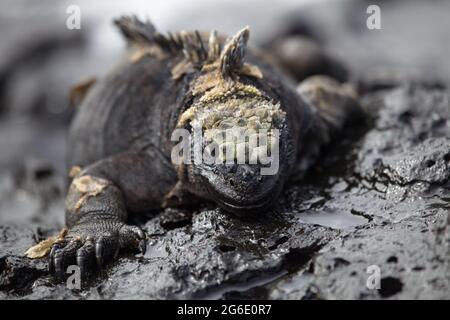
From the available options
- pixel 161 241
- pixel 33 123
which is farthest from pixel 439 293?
pixel 33 123

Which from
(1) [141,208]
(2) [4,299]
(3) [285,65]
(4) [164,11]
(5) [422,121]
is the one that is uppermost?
(4) [164,11]

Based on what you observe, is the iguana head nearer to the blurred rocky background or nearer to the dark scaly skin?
the dark scaly skin

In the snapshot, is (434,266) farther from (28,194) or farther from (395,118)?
(28,194)

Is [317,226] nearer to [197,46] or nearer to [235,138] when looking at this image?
[235,138]

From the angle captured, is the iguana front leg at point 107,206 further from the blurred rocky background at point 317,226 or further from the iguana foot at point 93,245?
the blurred rocky background at point 317,226

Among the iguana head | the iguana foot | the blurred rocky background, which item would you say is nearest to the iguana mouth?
the iguana head

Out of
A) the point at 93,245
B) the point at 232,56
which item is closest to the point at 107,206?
the point at 93,245

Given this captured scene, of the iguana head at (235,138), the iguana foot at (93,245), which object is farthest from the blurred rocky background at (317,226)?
the iguana head at (235,138)

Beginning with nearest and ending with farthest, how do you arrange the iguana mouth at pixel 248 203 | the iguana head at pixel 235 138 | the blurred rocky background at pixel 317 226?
the blurred rocky background at pixel 317 226 < the iguana head at pixel 235 138 < the iguana mouth at pixel 248 203
